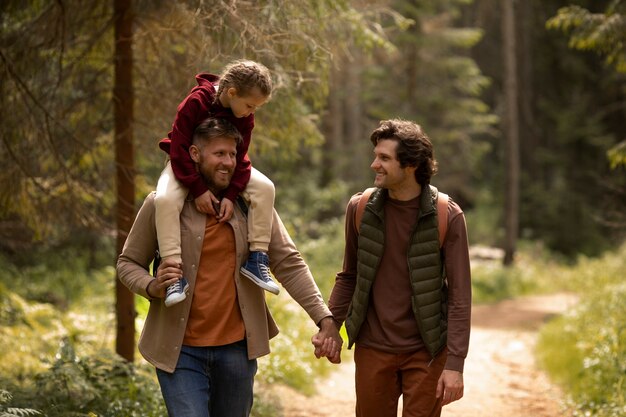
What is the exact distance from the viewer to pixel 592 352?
29.3 ft

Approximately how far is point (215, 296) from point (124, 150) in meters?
3.85

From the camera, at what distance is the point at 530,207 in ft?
96.5

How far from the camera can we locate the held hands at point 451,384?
4.09 m

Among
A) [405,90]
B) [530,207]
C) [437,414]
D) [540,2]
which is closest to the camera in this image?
[437,414]

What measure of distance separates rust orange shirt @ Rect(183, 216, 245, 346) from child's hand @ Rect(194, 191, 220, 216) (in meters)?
0.07

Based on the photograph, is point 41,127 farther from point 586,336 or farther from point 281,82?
point 586,336

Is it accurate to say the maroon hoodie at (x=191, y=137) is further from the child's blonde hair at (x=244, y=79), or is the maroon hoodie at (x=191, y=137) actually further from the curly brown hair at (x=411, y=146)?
the curly brown hair at (x=411, y=146)

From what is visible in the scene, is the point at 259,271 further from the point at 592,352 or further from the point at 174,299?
the point at 592,352

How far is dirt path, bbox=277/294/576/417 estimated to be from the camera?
7.84m

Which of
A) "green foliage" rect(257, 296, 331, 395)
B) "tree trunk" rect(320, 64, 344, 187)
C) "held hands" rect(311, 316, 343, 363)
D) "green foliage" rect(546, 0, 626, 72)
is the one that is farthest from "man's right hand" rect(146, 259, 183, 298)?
"tree trunk" rect(320, 64, 344, 187)

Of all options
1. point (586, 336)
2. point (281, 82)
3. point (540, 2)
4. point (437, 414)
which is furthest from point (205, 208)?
point (540, 2)

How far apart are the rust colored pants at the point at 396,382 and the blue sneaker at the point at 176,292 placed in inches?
47.6

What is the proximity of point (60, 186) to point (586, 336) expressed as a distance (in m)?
6.72

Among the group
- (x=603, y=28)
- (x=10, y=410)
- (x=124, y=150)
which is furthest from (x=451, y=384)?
(x=603, y=28)
